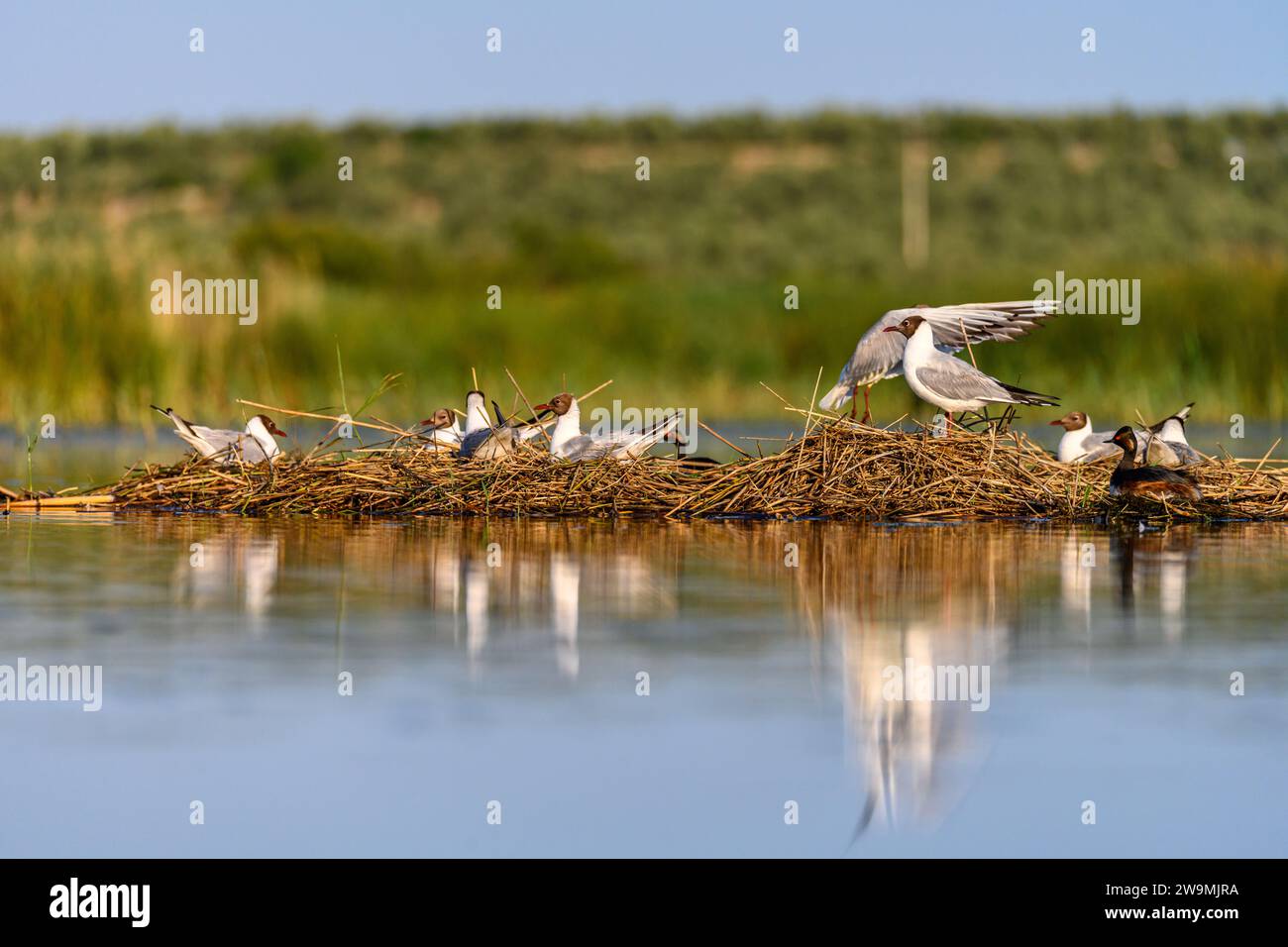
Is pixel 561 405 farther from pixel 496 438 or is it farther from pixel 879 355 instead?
pixel 879 355

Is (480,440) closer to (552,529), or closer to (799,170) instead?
(552,529)

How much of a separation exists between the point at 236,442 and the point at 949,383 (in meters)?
4.13

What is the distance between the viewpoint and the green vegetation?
1992cm

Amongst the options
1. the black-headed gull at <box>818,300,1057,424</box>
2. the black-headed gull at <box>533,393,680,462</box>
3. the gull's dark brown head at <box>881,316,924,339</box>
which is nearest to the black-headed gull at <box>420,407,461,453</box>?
the black-headed gull at <box>533,393,680,462</box>

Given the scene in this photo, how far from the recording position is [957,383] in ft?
34.1

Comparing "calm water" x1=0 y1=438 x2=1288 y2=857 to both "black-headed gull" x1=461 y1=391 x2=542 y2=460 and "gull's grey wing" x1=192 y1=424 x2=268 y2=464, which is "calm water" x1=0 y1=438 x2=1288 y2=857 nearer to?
"black-headed gull" x1=461 y1=391 x2=542 y2=460

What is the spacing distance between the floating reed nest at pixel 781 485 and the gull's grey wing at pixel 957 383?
8.8 inches

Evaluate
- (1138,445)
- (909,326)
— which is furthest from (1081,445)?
(909,326)

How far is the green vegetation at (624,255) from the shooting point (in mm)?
19922

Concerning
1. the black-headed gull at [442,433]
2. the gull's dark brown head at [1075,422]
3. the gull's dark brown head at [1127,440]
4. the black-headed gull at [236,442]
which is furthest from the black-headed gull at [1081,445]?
the black-headed gull at [236,442]

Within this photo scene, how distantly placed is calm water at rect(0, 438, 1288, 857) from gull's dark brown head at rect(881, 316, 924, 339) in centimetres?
246

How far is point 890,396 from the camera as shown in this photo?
20359mm
